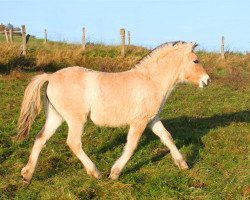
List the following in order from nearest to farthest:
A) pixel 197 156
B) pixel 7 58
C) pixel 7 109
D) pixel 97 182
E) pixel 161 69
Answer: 1. pixel 97 182
2. pixel 161 69
3. pixel 197 156
4. pixel 7 109
5. pixel 7 58

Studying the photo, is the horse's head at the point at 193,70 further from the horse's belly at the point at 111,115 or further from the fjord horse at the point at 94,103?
the horse's belly at the point at 111,115

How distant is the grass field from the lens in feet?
19.9

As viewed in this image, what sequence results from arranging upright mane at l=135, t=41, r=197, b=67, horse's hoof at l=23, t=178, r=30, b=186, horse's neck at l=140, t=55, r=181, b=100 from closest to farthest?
horse's hoof at l=23, t=178, r=30, b=186 → horse's neck at l=140, t=55, r=181, b=100 → upright mane at l=135, t=41, r=197, b=67

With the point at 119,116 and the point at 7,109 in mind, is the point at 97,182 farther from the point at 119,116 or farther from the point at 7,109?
the point at 7,109

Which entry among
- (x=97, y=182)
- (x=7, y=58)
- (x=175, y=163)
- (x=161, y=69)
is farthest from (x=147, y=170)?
(x=7, y=58)

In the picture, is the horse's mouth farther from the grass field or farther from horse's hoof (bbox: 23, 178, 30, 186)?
horse's hoof (bbox: 23, 178, 30, 186)

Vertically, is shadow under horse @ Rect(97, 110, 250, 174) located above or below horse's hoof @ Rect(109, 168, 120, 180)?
below

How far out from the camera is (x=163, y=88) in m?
7.11

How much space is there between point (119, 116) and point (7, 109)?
217 inches

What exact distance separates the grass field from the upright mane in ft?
5.91

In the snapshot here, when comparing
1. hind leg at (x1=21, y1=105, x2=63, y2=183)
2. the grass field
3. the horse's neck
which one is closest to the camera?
the grass field

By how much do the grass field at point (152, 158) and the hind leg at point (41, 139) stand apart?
0.20m

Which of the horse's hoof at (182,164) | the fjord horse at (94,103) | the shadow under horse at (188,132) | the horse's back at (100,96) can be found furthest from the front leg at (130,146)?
the horse's hoof at (182,164)

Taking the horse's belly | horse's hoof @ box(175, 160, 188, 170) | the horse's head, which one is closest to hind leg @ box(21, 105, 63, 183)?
the horse's belly
